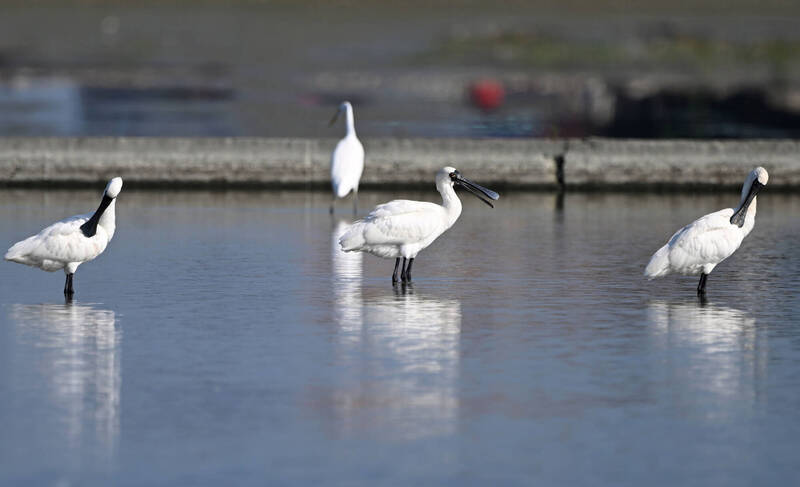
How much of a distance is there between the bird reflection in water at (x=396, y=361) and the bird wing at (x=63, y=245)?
6.46 feet

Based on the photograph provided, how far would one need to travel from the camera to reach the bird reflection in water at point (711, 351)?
10.4 metres

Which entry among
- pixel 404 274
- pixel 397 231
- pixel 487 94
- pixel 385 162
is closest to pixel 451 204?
pixel 404 274

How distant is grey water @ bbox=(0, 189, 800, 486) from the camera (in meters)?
8.78

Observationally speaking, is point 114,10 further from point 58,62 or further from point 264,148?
point 264,148

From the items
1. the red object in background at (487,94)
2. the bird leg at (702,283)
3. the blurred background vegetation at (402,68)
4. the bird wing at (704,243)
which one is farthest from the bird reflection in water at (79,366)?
the red object in background at (487,94)

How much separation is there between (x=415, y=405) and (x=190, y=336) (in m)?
2.68

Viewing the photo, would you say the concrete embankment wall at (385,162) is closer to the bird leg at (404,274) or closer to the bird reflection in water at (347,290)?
the bird reflection in water at (347,290)

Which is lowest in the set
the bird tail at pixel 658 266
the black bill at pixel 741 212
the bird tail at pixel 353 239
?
the bird tail at pixel 658 266

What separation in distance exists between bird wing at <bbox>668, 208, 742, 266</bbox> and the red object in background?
31406 mm

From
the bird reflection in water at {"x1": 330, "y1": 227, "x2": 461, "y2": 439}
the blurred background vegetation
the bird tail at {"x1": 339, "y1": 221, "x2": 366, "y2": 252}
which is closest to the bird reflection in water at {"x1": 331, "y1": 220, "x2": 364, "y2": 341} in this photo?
the bird reflection in water at {"x1": 330, "y1": 227, "x2": 461, "y2": 439}

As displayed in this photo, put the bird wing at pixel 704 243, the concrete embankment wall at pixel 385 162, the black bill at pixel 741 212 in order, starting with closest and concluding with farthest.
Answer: the bird wing at pixel 704 243
the black bill at pixel 741 212
the concrete embankment wall at pixel 385 162

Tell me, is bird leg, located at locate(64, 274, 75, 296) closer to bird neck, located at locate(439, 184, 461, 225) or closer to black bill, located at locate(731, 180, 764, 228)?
bird neck, located at locate(439, 184, 461, 225)

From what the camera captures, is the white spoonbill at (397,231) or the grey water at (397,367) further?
the white spoonbill at (397,231)

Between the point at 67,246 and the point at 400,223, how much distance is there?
2836mm
